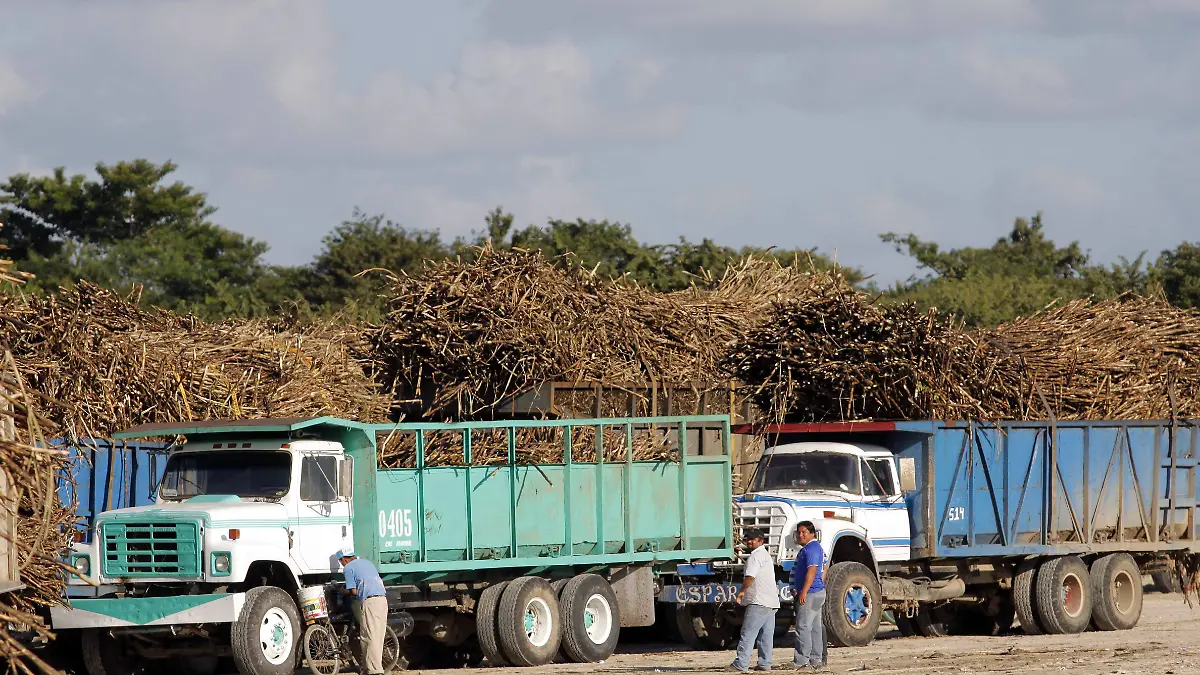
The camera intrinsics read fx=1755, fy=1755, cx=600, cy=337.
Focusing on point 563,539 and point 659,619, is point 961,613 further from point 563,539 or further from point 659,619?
point 563,539

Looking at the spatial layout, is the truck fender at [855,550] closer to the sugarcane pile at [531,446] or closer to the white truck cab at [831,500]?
the white truck cab at [831,500]

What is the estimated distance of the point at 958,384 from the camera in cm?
2161

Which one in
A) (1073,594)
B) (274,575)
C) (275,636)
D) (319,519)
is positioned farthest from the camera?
(1073,594)

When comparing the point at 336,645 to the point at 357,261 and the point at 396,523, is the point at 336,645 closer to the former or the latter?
the point at 396,523

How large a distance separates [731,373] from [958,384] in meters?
3.01

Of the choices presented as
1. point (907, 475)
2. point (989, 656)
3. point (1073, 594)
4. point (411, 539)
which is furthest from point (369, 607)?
point (1073, 594)

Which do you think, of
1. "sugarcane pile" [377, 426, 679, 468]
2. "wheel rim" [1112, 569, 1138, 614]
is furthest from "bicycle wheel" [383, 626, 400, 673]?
"wheel rim" [1112, 569, 1138, 614]

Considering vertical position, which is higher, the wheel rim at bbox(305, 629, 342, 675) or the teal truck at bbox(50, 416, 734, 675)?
the teal truck at bbox(50, 416, 734, 675)

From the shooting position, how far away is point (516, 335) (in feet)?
71.5

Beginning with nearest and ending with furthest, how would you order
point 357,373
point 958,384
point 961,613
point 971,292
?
point 958,384
point 961,613
point 357,373
point 971,292

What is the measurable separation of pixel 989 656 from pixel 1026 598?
144 inches

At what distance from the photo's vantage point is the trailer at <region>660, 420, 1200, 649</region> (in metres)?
20.0

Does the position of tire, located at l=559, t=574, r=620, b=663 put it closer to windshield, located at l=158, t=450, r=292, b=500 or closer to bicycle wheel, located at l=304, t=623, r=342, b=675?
bicycle wheel, located at l=304, t=623, r=342, b=675

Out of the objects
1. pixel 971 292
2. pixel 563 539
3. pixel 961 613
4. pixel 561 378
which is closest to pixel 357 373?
pixel 561 378
